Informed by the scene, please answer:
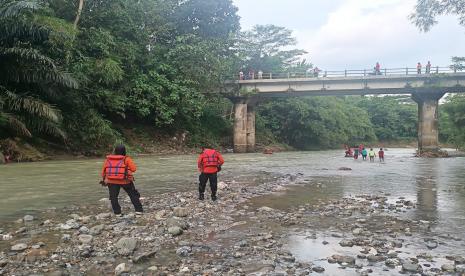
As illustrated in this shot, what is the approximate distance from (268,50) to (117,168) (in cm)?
6074

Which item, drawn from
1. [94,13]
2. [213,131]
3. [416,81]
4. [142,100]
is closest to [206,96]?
[213,131]

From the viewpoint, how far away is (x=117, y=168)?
27.6 feet

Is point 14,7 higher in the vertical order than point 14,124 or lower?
higher

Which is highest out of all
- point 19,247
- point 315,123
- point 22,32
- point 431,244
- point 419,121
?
point 22,32

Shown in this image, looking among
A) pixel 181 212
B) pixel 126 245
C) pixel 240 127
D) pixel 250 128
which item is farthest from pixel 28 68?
pixel 250 128

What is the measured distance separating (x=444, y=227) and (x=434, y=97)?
37.8 meters

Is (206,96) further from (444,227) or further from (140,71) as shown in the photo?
(444,227)

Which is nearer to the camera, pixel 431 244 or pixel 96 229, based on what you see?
pixel 431 244

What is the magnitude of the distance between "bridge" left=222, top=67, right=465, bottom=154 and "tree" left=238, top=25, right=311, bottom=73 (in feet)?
50.5

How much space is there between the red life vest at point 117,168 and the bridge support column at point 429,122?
126 feet

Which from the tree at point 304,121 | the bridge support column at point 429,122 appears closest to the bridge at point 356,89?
the bridge support column at point 429,122

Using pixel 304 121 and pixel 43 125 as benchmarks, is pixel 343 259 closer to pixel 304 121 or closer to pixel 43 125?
pixel 43 125

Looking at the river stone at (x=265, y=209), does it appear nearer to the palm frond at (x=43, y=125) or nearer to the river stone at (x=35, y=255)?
the river stone at (x=35, y=255)

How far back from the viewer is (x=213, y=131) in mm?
47844
